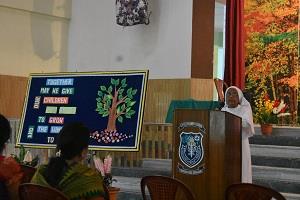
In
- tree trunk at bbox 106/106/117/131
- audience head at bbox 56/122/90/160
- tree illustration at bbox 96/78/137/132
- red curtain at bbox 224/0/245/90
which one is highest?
red curtain at bbox 224/0/245/90

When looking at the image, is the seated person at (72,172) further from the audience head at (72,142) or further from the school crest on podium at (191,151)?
the school crest on podium at (191,151)

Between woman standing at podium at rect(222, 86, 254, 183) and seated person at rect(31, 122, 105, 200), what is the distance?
2.85m

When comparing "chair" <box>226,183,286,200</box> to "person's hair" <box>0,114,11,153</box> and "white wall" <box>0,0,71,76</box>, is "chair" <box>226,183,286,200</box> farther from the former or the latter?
"white wall" <box>0,0,71,76</box>

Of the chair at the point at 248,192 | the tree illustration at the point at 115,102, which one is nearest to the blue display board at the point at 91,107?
the tree illustration at the point at 115,102

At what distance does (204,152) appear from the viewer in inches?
150

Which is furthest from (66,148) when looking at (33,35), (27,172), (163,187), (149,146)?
(33,35)

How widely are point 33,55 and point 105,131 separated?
6.77 m

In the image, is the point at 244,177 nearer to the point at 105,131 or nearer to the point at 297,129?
the point at 105,131

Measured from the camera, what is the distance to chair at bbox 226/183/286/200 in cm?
262

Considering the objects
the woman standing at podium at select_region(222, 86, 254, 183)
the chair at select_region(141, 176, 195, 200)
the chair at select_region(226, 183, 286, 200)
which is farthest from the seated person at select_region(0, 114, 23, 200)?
the woman standing at podium at select_region(222, 86, 254, 183)

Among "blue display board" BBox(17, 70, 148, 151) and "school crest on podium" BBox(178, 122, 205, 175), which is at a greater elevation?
"blue display board" BBox(17, 70, 148, 151)

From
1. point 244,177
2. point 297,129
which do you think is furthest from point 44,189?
point 297,129

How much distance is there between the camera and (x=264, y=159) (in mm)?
6660

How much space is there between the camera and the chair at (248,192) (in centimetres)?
262
